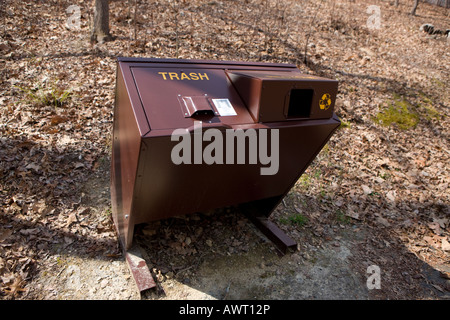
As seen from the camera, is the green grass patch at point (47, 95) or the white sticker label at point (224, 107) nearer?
the white sticker label at point (224, 107)

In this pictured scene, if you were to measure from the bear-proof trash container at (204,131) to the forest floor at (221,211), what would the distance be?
60cm

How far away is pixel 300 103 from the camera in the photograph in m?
2.74

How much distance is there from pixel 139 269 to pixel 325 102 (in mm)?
2181

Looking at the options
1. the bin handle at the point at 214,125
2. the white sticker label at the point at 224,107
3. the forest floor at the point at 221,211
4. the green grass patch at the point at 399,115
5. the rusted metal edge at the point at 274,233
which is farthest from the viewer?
the green grass patch at the point at 399,115

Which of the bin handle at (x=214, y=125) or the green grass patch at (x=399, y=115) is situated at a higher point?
the bin handle at (x=214, y=125)

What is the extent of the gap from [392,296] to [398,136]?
355 cm

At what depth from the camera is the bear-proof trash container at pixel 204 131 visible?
2154mm

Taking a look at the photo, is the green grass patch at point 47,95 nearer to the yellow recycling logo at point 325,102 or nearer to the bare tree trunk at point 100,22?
the bare tree trunk at point 100,22

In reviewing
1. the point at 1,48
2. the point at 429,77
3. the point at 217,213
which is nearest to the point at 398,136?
the point at 429,77

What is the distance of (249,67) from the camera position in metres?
2.92

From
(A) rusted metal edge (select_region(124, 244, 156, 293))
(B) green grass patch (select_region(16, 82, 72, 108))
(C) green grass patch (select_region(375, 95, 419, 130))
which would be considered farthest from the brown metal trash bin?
(C) green grass patch (select_region(375, 95, 419, 130))

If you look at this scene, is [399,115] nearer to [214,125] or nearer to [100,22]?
[214,125]

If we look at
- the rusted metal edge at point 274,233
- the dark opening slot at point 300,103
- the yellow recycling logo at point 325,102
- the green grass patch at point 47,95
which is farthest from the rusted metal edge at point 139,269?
the green grass patch at point 47,95

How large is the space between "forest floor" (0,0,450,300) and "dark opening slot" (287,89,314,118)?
5.03ft
